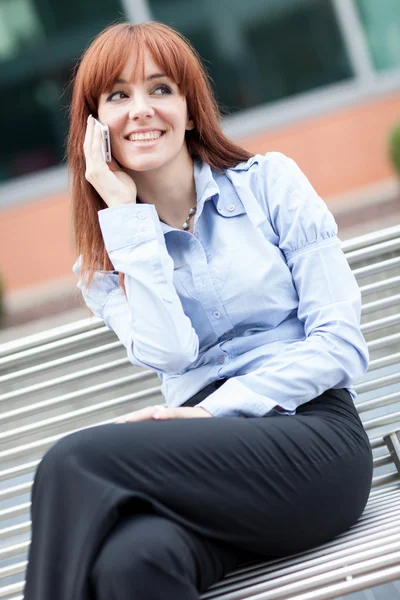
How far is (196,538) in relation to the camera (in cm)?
213

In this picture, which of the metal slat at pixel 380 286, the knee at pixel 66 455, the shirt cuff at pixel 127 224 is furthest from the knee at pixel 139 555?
the metal slat at pixel 380 286

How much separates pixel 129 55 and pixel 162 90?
139 millimetres

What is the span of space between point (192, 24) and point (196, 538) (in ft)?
34.9

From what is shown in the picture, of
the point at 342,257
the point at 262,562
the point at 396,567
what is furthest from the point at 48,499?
the point at 342,257

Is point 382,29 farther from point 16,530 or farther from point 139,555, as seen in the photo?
point 139,555

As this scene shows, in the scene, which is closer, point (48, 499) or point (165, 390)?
point (48, 499)

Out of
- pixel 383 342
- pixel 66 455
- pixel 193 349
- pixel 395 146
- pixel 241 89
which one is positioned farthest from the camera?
pixel 241 89

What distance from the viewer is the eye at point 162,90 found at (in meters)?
2.73

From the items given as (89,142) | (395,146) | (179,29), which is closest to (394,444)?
(89,142)

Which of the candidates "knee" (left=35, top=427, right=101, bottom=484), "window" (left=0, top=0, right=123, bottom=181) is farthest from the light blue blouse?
"window" (left=0, top=0, right=123, bottom=181)

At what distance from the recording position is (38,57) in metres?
12.1

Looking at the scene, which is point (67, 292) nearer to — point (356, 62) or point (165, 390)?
point (356, 62)

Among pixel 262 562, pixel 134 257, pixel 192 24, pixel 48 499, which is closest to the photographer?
pixel 48 499

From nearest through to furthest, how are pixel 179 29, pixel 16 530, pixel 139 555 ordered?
pixel 139 555 < pixel 16 530 < pixel 179 29
